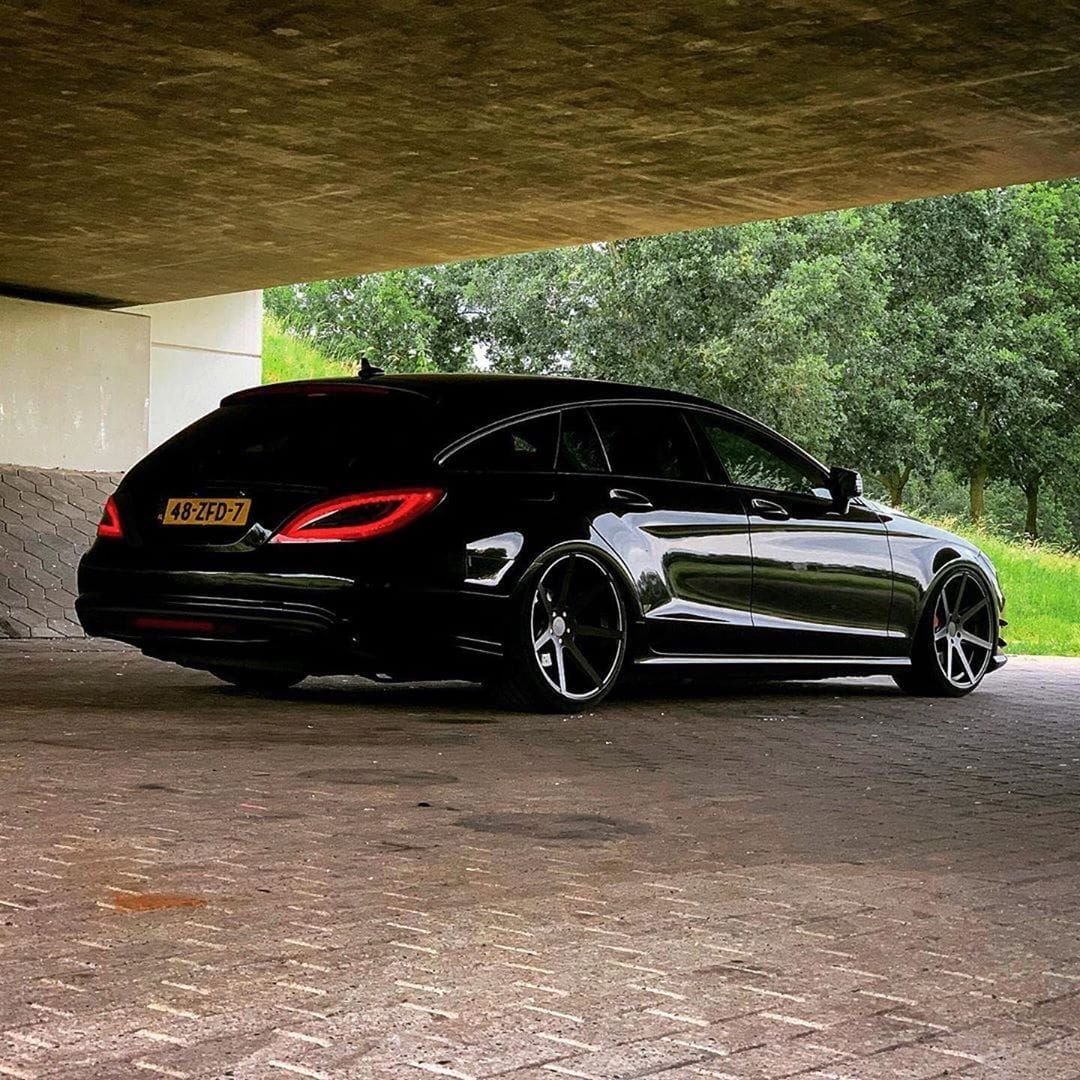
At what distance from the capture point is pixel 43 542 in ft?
52.7

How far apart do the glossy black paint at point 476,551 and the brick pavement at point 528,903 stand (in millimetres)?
578

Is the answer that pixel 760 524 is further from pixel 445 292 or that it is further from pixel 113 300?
pixel 445 292

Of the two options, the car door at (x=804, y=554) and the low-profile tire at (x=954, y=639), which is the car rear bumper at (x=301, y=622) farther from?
the low-profile tire at (x=954, y=639)

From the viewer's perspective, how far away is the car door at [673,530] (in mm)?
9359

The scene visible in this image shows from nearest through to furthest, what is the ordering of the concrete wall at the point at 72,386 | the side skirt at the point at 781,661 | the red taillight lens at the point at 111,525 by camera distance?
1. the red taillight lens at the point at 111,525
2. the side skirt at the point at 781,661
3. the concrete wall at the point at 72,386

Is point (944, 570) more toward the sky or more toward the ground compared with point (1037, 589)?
more toward the sky

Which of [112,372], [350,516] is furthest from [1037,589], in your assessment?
[350,516]

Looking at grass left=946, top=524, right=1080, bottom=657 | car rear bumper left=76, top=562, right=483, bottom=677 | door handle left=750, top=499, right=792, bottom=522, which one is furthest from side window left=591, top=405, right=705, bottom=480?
grass left=946, top=524, right=1080, bottom=657

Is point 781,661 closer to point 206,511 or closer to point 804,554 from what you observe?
point 804,554

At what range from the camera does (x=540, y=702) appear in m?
9.00

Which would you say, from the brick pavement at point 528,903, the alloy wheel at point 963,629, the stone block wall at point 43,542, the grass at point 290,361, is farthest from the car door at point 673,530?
the grass at point 290,361

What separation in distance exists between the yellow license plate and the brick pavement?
1.06 meters

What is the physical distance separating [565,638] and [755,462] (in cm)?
175

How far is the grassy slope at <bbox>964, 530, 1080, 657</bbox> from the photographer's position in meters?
32.0
